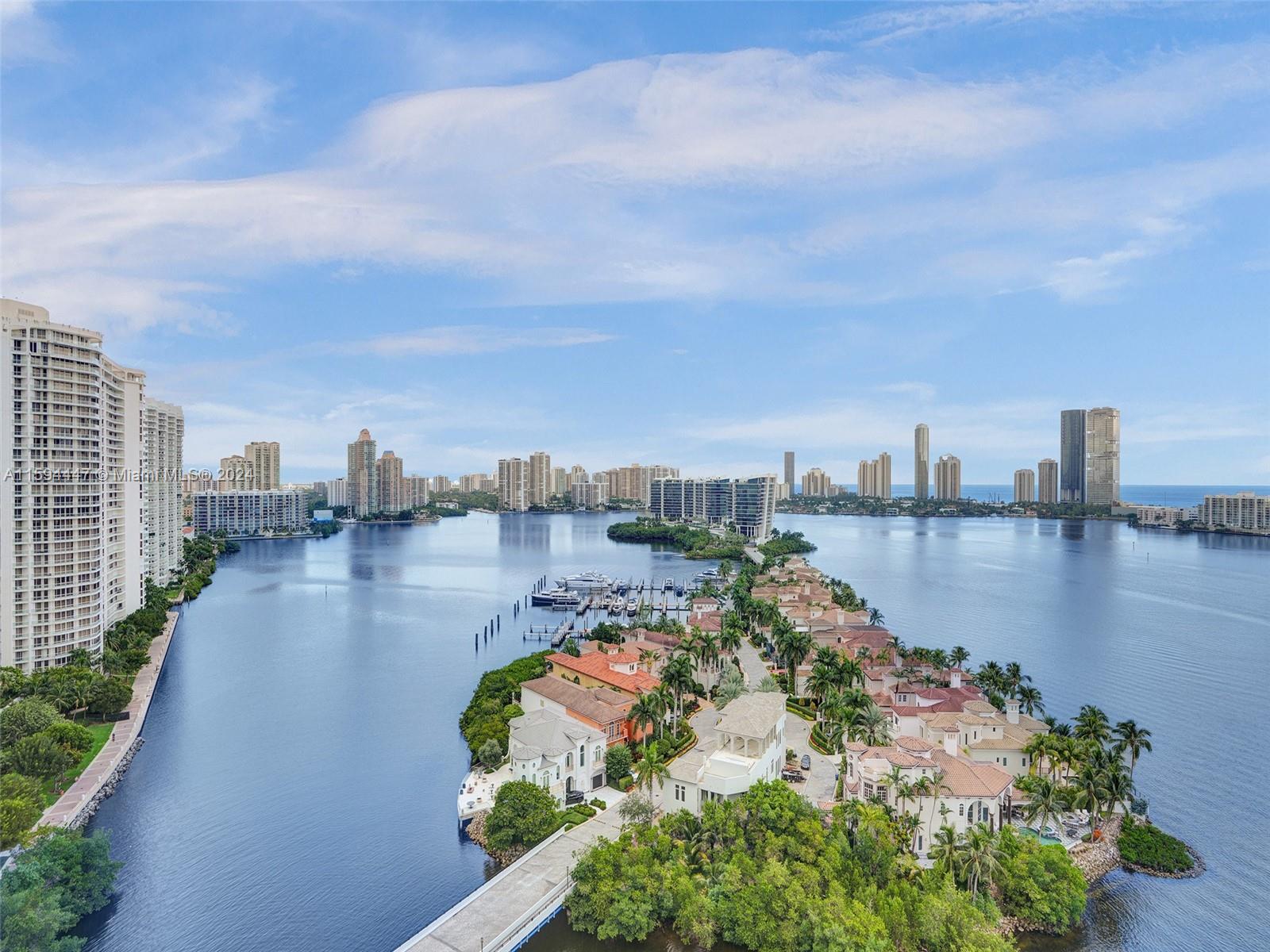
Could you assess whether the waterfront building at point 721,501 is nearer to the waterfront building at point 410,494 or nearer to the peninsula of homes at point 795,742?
the waterfront building at point 410,494

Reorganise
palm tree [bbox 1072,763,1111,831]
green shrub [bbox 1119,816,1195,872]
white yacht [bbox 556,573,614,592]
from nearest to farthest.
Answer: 1. green shrub [bbox 1119,816,1195,872]
2. palm tree [bbox 1072,763,1111,831]
3. white yacht [bbox 556,573,614,592]

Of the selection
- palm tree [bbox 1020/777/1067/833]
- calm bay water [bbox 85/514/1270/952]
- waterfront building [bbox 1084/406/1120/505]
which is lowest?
calm bay water [bbox 85/514/1270/952]

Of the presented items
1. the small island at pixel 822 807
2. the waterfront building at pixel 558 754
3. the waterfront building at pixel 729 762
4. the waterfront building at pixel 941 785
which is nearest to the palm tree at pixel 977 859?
the small island at pixel 822 807

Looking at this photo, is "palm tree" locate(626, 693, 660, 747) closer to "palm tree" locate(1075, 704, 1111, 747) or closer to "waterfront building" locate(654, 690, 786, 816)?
"waterfront building" locate(654, 690, 786, 816)

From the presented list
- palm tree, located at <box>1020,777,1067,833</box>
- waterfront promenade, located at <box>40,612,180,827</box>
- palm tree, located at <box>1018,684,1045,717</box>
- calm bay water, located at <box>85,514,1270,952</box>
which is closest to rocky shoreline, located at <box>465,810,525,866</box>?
calm bay water, located at <box>85,514,1270,952</box>

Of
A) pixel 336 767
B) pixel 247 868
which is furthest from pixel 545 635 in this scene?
pixel 247 868

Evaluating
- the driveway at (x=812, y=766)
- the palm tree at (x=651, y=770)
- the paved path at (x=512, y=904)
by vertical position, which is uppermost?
the palm tree at (x=651, y=770)
